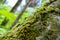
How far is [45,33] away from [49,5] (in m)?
0.33

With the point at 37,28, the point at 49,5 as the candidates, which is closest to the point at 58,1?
the point at 49,5

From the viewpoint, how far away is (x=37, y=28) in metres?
1.08

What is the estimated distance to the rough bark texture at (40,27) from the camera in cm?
104

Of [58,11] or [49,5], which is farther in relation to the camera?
[49,5]

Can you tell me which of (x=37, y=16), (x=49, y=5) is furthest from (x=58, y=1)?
(x=37, y=16)

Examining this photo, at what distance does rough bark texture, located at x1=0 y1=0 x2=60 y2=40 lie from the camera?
104 centimetres

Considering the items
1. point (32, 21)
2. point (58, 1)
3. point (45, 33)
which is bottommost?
point (45, 33)

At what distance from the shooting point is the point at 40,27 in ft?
3.58

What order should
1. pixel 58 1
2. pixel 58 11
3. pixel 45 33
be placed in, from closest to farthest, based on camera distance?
pixel 45 33, pixel 58 11, pixel 58 1

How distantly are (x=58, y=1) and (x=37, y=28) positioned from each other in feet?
1.11

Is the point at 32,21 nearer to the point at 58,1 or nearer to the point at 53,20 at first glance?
the point at 53,20

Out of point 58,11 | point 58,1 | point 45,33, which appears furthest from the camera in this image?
point 58,1

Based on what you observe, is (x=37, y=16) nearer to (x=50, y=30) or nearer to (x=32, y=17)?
(x=32, y=17)

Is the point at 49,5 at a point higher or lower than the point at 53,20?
higher
